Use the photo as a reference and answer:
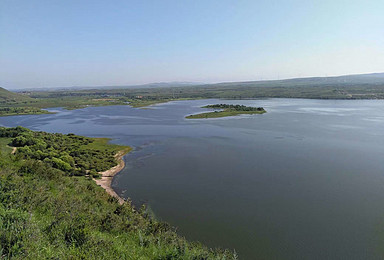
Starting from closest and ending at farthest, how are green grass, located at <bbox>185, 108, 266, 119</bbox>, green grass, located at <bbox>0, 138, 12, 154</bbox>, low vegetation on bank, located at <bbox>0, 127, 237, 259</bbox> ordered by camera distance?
low vegetation on bank, located at <bbox>0, 127, 237, 259</bbox> < green grass, located at <bbox>0, 138, 12, 154</bbox> < green grass, located at <bbox>185, 108, 266, 119</bbox>

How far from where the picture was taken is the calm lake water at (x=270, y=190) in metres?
18.1

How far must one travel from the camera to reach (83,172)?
30453 mm

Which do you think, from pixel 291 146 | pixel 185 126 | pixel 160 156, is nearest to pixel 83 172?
pixel 160 156

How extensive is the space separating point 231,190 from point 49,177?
17868mm

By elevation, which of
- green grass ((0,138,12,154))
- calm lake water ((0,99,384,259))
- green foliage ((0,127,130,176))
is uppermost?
green grass ((0,138,12,154))

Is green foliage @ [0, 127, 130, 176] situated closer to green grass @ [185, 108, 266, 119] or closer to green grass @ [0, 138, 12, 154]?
green grass @ [0, 138, 12, 154]

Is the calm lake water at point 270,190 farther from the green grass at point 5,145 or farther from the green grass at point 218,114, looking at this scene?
the green grass at point 218,114

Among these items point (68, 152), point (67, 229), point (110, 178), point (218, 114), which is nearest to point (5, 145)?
point (68, 152)

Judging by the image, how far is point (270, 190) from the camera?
25781 millimetres

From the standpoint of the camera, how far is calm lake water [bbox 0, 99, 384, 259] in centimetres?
1809

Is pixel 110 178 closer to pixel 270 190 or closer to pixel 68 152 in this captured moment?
pixel 68 152

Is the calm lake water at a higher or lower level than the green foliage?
lower

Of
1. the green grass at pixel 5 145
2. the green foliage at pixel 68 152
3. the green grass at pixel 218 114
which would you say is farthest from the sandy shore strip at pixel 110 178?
the green grass at pixel 218 114

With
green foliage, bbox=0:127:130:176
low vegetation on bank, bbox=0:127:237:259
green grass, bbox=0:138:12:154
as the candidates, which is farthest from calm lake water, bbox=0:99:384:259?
green grass, bbox=0:138:12:154
